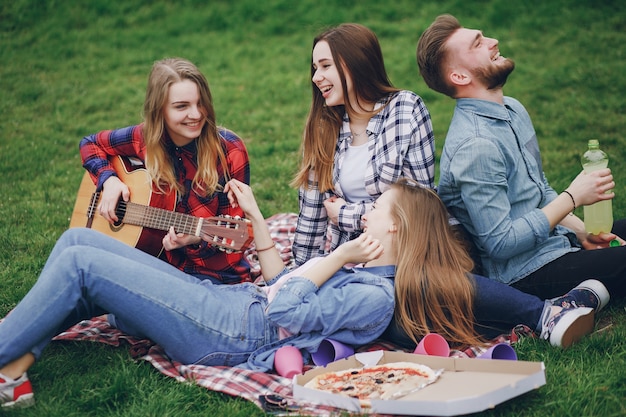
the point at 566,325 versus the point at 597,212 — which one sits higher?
the point at 597,212

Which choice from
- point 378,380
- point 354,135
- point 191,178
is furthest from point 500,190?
point 191,178

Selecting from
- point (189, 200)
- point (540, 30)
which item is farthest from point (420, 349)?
point (540, 30)

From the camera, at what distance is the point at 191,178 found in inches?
184

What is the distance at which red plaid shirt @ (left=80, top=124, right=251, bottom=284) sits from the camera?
15.3ft

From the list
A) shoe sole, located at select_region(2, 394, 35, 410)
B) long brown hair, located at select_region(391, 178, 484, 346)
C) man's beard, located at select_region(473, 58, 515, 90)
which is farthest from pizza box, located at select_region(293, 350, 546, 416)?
man's beard, located at select_region(473, 58, 515, 90)

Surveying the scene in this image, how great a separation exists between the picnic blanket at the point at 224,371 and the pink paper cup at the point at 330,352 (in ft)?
0.63

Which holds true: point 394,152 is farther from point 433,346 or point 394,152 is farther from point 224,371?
point 224,371

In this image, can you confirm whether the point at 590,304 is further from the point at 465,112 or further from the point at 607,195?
the point at 465,112

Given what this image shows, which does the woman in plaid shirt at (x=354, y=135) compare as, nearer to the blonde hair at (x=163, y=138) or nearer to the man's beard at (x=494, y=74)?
the man's beard at (x=494, y=74)

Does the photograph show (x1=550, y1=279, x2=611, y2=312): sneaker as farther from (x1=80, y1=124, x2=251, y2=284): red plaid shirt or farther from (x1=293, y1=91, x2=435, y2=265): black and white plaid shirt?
(x1=80, y1=124, x2=251, y2=284): red plaid shirt

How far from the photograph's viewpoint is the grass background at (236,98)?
3543 millimetres

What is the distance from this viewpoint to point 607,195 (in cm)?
411

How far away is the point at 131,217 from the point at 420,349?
2046 mm

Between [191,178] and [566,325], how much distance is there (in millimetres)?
2431
